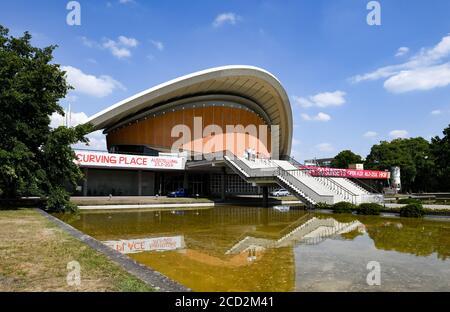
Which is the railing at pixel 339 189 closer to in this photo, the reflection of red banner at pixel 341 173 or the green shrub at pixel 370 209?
the reflection of red banner at pixel 341 173

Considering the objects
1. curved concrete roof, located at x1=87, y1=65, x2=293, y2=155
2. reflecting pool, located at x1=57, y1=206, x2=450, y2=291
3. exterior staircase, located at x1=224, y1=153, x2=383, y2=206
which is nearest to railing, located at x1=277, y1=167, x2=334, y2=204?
exterior staircase, located at x1=224, y1=153, x2=383, y2=206

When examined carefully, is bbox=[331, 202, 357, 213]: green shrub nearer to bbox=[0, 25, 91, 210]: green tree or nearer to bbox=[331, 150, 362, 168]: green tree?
bbox=[0, 25, 91, 210]: green tree

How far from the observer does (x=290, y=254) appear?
8961 mm

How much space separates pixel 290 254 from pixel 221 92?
3696 centimetres

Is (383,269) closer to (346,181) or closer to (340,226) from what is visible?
(340,226)

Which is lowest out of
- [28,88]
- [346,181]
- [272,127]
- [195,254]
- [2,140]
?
[195,254]

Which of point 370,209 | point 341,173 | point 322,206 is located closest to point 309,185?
point 322,206

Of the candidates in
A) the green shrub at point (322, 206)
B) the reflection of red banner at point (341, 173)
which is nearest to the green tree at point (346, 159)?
the reflection of red banner at point (341, 173)

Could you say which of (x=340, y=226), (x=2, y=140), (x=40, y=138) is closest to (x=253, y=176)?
(x=340, y=226)

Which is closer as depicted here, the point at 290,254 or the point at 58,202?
the point at 290,254

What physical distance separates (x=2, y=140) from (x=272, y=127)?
130ft

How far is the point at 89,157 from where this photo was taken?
29844 millimetres

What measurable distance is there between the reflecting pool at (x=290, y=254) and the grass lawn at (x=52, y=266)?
4.14ft

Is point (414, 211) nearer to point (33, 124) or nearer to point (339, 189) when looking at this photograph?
point (339, 189)
